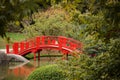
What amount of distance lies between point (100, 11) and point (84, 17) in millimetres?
800

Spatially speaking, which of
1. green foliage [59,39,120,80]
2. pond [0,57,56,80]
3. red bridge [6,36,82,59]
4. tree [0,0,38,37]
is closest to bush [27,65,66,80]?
green foliage [59,39,120,80]

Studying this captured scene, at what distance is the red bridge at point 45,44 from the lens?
20375 millimetres

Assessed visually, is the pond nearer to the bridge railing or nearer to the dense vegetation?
the bridge railing

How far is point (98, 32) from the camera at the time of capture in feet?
15.0

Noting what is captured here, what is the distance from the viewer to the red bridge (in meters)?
20.4

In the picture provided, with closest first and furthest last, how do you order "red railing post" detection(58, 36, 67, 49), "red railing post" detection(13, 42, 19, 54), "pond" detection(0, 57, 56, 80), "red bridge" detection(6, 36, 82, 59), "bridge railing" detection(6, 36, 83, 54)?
"pond" detection(0, 57, 56, 80), "bridge railing" detection(6, 36, 83, 54), "red bridge" detection(6, 36, 82, 59), "red railing post" detection(58, 36, 67, 49), "red railing post" detection(13, 42, 19, 54)

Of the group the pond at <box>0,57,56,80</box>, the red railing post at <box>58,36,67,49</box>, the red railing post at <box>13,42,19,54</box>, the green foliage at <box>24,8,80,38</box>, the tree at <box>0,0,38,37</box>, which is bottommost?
the pond at <box>0,57,56,80</box>

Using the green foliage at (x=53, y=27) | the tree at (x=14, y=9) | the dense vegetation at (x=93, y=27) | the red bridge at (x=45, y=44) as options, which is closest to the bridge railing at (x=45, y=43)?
the red bridge at (x=45, y=44)

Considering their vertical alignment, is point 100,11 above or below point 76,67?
above

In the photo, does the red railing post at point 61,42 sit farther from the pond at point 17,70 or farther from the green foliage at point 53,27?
the green foliage at point 53,27

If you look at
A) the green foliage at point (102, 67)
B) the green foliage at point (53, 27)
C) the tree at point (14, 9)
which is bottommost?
the green foliage at point (53, 27)

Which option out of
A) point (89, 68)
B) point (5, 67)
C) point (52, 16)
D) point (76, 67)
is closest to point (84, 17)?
point (89, 68)

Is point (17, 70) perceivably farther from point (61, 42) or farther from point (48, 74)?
point (48, 74)

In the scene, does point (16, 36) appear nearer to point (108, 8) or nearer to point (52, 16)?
point (52, 16)
